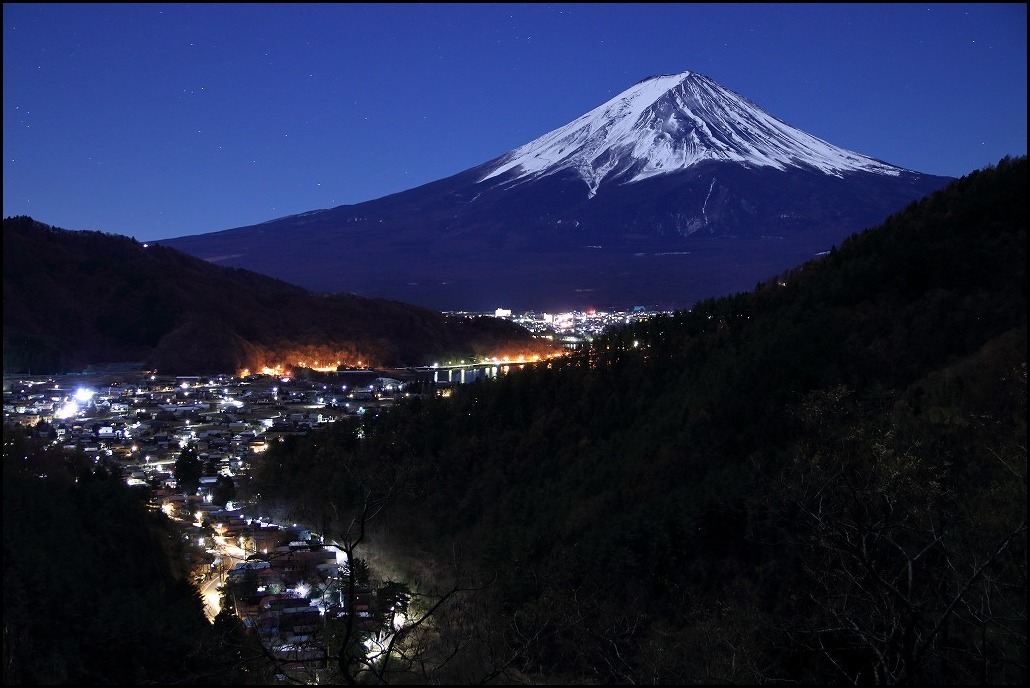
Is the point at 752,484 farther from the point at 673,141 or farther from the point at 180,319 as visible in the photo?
the point at 673,141

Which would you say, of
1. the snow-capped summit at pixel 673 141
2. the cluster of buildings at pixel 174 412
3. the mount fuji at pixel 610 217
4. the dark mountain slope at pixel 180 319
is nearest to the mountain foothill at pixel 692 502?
the cluster of buildings at pixel 174 412

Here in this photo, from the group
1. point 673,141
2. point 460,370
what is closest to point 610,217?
point 673,141

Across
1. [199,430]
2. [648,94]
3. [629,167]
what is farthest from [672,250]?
[199,430]

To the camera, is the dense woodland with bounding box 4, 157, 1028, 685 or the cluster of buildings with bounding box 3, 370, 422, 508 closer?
the dense woodland with bounding box 4, 157, 1028, 685

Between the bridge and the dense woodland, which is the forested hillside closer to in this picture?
the dense woodland

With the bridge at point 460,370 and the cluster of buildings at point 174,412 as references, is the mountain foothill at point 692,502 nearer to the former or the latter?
the cluster of buildings at point 174,412

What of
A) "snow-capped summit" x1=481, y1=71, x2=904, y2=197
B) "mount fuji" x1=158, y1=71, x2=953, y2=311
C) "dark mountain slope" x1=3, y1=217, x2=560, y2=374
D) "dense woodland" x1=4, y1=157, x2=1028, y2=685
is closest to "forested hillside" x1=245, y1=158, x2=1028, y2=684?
"dense woodland" x1=4, y1=157, x2=1028, y2=685

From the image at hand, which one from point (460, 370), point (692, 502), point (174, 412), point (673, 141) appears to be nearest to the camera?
point (692, 502)

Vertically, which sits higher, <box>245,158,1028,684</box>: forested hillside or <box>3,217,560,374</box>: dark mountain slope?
<box>3,217,560,374</box>: dark mountain slope

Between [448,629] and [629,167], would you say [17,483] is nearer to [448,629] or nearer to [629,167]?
[448,629]
